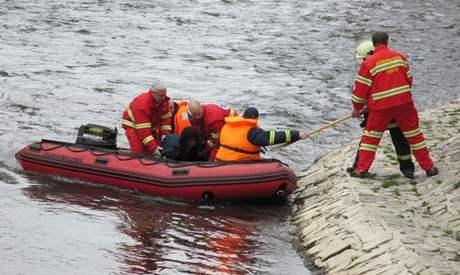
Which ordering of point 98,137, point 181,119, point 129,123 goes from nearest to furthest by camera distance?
point 129,123 → point 181,119 → point 98,137

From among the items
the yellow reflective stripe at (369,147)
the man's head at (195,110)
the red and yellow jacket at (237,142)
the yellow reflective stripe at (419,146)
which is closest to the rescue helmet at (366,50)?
the yellow reflective stripe at (369,147)

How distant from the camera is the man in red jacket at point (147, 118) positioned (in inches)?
465

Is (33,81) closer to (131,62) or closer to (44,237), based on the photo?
(131,62)

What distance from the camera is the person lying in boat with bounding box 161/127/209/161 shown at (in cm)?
1153

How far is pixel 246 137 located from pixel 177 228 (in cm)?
152

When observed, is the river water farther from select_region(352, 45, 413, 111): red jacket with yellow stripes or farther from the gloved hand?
select_region(352, 45, 413, 111): red jacket with yellow stripes

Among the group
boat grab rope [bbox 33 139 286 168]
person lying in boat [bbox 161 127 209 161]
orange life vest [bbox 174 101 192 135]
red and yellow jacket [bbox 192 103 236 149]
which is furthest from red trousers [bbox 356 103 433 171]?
orange life vest [bbox 174 101 192 135]

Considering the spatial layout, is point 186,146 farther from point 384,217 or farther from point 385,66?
point 384,217

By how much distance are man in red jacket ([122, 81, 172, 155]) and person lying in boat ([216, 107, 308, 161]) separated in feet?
3.67

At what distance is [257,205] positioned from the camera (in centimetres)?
1138

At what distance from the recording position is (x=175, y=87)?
19.6 meters

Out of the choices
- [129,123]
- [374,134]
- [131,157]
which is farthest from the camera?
[129,123]

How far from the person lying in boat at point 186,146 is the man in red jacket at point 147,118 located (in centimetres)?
28

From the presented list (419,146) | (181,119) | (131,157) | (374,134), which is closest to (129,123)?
(131,157)
